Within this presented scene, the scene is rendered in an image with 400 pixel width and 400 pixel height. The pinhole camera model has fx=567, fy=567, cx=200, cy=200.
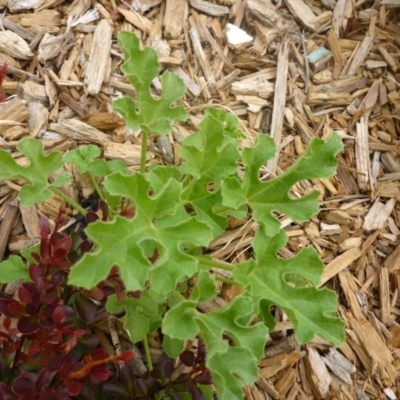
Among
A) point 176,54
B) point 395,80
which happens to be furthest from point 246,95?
point 395,80

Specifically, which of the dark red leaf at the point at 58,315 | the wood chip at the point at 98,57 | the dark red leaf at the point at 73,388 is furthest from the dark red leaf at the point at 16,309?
the wood chip at the point at 98,57

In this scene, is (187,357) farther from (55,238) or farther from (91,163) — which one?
(91,163)

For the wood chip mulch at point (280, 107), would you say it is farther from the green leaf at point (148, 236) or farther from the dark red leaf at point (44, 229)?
the green leaf at point (148, 236)

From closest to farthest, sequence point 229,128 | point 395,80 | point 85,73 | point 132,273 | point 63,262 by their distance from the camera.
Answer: point 132,273 → point 63,262 → point 229,128 → point 85,73 → point 395,80

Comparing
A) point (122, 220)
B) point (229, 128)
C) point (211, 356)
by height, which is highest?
point (122, 220)

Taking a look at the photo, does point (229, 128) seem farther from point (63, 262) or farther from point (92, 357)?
point (92, 357)

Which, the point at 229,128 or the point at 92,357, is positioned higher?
the point at 229,128

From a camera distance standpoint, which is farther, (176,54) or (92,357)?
(176,54)
